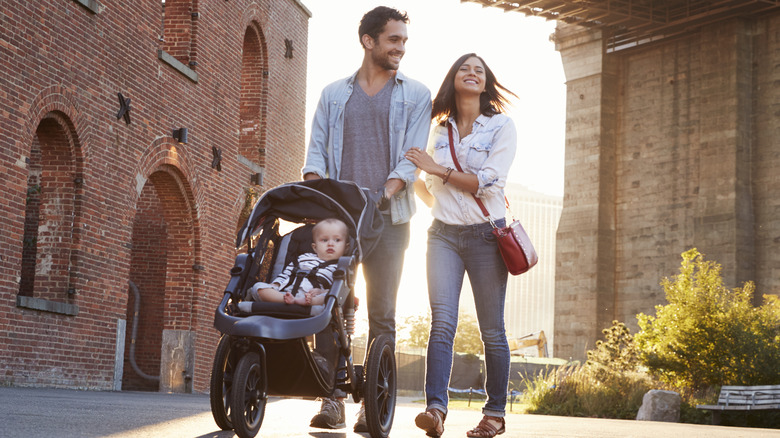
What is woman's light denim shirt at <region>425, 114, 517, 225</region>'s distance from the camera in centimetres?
596

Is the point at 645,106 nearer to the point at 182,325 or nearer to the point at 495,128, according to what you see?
the point at 182,325

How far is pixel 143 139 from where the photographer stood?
14766mm

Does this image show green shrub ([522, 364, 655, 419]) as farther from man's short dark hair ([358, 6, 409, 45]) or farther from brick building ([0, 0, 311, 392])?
man's short dark hair ([358, 6, 409, 45])

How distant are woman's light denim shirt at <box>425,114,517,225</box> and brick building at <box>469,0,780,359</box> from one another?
83.0 feet

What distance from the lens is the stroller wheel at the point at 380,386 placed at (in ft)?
17.3

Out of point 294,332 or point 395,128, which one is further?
point 395,128

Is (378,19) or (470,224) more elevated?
(378,19)

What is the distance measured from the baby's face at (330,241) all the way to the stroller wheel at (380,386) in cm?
49

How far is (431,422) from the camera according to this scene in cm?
547

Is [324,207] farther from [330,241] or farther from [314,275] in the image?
[314,275]

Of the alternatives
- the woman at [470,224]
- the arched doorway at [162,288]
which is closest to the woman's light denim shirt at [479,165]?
the woman at [470,224]

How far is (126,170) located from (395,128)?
29.6ft

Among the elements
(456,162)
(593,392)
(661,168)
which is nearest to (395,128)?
(456,162)

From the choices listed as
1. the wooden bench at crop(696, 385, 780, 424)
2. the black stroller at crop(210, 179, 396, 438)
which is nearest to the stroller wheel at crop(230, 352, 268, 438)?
the black stroller at crop(210, 179, 396, 438)
